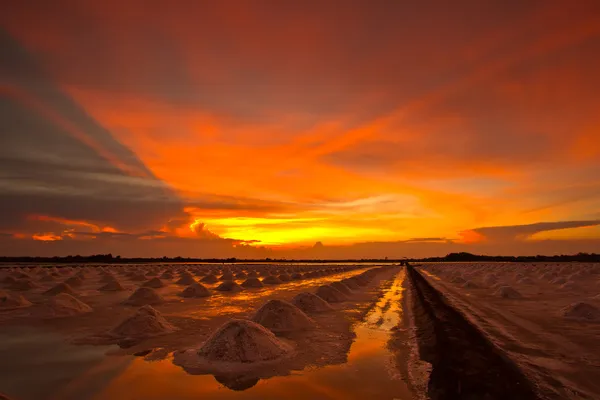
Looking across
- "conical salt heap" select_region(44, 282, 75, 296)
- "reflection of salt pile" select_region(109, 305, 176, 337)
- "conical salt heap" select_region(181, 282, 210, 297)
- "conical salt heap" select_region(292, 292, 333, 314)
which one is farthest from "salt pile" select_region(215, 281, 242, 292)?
"reflection of salt pile" select_region(109, 305, 176, 337)

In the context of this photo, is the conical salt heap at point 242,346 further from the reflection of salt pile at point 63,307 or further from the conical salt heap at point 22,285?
the conical salt heap at point 22,285

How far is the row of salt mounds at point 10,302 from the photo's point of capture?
17500mm

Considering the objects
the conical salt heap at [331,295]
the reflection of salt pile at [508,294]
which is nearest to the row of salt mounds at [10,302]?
the conical salt heap at [331,295]

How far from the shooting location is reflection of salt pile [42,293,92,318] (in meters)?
15.3

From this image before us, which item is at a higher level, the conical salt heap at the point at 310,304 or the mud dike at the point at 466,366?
the conical salt heap at the point at 310,304

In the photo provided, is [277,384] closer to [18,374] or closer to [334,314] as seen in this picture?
[18,374]

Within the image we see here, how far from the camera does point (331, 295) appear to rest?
20.6 meters

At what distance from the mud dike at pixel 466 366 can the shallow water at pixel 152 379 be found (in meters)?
0.86

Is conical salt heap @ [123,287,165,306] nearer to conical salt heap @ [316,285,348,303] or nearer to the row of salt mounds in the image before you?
the row of salt mounds

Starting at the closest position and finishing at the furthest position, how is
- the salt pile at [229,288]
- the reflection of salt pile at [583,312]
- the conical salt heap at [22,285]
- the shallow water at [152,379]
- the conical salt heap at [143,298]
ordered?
the shallow water at [152,379], the reflection of salt pile at [583,312], the conical salt heap at [143,298], the salt pile at [229,288], the conical salt heap at [22,285]

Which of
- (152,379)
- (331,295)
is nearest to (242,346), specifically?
(152,379)

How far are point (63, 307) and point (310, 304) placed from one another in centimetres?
1056

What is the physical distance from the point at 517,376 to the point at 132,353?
880 centimetres

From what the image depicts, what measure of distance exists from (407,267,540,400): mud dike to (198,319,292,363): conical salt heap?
3.63 meters
